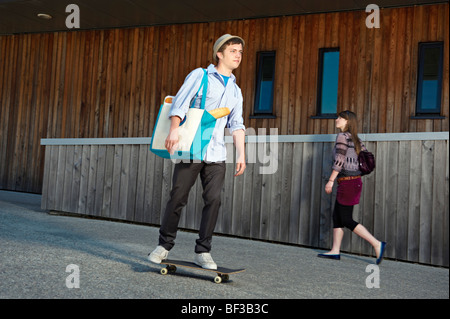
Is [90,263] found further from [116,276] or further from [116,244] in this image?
[116,244]

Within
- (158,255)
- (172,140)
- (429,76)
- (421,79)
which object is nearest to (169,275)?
(158,255)

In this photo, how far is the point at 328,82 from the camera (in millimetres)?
11094

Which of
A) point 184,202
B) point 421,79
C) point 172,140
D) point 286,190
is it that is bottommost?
point 184,202

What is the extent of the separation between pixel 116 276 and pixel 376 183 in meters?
4.10

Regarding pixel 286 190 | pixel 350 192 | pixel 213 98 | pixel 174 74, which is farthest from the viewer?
pixel 174 74

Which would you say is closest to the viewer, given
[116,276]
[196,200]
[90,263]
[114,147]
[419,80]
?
[116,276]

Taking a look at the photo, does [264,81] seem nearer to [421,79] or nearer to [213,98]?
[421,79]

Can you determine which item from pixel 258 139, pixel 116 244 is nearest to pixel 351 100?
pixel 258 139

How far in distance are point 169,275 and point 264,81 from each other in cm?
787

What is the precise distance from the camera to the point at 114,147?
9.20m

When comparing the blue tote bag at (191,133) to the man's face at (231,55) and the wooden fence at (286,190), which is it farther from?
the wooden fence at (286,190)

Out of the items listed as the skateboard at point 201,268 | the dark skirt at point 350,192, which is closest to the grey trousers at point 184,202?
the skateboard at point 201,268

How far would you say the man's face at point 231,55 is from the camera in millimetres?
4477

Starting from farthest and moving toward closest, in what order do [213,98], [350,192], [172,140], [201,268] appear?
[350,192] → [213,98] → [201,268] → [172,140]
